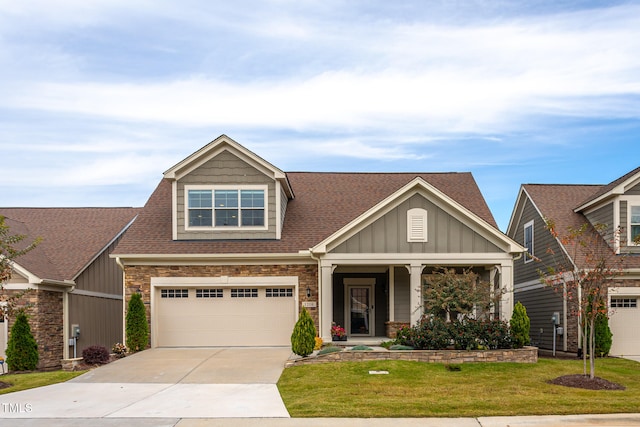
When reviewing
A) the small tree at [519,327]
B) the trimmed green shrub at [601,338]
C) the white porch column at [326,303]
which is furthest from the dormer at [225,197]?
the trimmed green shrub at [601,338]

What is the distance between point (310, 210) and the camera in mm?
25328

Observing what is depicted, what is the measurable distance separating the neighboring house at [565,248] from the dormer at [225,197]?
876 centimetres

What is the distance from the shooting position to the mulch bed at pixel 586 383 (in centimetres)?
1505

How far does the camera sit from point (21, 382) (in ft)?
55.4

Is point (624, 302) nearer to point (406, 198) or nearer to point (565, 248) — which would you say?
point (565, 248)

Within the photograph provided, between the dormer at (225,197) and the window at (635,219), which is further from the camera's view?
the dormer at (225,197)

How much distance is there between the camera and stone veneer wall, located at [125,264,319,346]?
22.6 metres

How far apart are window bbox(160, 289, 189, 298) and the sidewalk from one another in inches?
422

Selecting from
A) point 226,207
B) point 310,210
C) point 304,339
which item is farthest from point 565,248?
point 226,207

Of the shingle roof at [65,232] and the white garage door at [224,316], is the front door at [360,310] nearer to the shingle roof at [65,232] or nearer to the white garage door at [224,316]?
the white garage door at [224,316]

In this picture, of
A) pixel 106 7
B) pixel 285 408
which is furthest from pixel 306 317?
pixel 106 7

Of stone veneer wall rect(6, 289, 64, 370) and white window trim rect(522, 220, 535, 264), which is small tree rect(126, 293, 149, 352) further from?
white window trim rect(522, 220, 535, 264)

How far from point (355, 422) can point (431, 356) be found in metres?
7.00

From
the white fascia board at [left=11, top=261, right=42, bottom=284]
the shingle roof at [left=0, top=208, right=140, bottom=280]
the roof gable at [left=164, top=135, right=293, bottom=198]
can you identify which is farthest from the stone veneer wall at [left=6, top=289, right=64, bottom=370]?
the roof gable at [left=164, top=135, right=293, bottom=198]
